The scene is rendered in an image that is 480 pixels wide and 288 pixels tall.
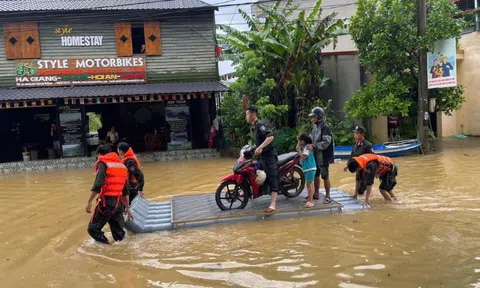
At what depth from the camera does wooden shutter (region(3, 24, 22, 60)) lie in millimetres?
16688

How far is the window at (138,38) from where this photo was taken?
58.6 ft

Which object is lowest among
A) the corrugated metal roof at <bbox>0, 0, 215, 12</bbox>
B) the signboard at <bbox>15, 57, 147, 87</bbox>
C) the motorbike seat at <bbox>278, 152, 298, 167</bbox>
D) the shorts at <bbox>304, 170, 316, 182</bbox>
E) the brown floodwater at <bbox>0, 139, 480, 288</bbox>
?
the brown floodwater at <bbox>0, 139, 480, 288</bbox>

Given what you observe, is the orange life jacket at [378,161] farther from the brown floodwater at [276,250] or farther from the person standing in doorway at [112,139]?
the person standing in doorway at [112,139]

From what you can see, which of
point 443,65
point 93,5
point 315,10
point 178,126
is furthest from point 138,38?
point 443,65

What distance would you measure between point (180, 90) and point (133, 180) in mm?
10127

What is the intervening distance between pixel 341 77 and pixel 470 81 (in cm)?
674

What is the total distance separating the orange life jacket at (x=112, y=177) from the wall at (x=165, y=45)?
42.0 feet

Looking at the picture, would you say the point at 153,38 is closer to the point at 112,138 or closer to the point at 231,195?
the point at 112,138

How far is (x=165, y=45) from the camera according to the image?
1819cm

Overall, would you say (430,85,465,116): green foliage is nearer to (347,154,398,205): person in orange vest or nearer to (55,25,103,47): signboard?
(347,154,398,205): person in orange vest

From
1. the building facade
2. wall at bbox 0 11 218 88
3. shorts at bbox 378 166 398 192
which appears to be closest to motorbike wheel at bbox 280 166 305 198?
shorts at bbox 378 166 398 192

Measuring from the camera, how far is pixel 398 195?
318 inches

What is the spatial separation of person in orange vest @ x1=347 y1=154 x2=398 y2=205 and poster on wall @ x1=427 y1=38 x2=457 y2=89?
7928mm

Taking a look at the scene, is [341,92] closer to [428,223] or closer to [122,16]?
[122,16]
